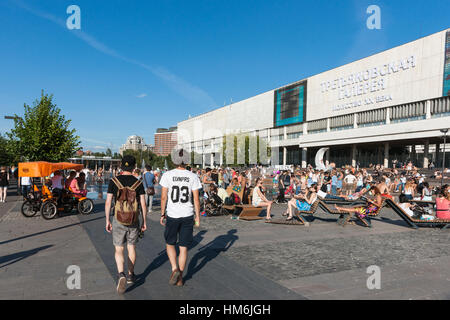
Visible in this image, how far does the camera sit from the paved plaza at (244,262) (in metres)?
4.15

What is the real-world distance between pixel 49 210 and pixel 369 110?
45.0 metres

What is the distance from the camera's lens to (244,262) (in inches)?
218

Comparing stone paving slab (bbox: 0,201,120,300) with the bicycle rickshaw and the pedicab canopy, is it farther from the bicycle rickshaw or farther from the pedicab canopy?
the pedicab canopy

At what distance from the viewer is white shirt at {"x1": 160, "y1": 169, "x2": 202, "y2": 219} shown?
4406mm

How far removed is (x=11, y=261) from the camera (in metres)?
5.42

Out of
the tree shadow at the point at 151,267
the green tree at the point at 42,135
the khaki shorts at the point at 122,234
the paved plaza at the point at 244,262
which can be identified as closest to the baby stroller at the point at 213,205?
the paved plaza at the point at 244,262

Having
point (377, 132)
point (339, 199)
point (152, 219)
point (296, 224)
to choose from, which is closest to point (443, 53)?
point (377, 132)

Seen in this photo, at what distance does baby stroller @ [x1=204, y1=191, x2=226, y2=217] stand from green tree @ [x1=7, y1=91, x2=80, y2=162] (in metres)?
14.8

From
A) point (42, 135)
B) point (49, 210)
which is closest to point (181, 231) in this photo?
point (49, 210)

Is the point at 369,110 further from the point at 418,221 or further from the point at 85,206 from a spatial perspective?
the point at 85,206

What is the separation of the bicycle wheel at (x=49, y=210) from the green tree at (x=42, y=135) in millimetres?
12424

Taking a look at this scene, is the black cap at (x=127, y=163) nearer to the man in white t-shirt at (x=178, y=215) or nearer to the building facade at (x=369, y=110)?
the man in white t-shirt at (x=178, y=215)
